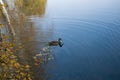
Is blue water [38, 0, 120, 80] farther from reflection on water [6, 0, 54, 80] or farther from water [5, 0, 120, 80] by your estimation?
reflection on water [6, 0, 54, 80]

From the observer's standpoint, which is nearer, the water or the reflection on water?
the water

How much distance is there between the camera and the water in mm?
19203

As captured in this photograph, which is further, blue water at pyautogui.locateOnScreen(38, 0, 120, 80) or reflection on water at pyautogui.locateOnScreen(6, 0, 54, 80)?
reflection on water at pyautogui.locateOnScreen(6, 0, 54, 80)

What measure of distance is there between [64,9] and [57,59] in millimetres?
21867

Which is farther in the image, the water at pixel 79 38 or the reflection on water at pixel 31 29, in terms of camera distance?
the reflection on water at pixel 31 29

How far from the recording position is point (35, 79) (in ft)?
58.6

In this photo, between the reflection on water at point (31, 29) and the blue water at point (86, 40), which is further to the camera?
the reflection on water at point (31, 29)

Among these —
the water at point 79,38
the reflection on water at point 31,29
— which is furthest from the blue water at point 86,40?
the reflection on water at point 31,29

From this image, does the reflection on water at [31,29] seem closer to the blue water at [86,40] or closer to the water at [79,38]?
the water at [79,38]

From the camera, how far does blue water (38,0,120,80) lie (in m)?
19.1

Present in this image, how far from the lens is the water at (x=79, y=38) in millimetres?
19203

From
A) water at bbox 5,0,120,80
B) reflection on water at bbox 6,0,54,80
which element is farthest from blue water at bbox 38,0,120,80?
reflection on water at bbox 6,0,54,80

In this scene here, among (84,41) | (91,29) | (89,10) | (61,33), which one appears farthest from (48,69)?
(89,10)

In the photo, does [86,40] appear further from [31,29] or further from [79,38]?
[31,29]
